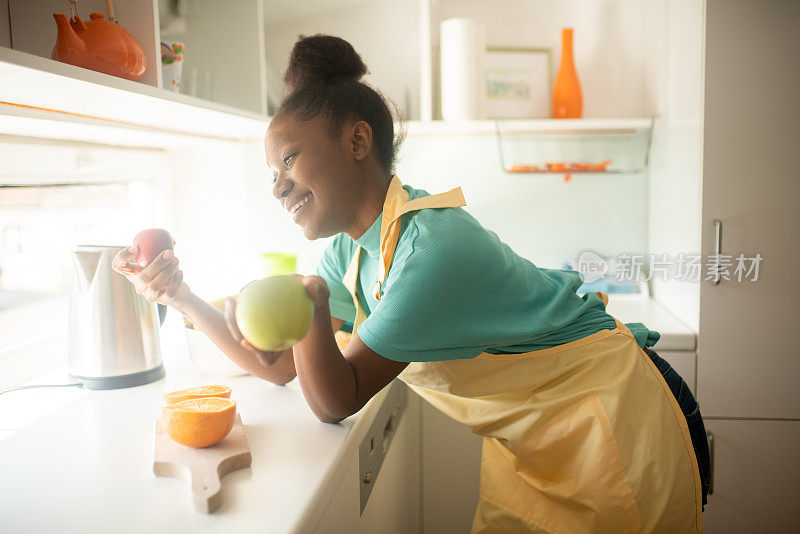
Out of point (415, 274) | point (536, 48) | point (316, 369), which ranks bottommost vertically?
point (316, 369)

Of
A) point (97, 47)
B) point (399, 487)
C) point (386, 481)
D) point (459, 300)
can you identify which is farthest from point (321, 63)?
point (399, 487)

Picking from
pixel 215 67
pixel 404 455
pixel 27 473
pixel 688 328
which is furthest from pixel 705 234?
pixel 27 473

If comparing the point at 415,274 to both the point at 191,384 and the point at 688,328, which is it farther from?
the point at 688,328

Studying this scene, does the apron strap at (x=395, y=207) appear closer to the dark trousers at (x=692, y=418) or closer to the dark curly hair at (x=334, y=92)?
the dark curly hair at (x=334, y=92)

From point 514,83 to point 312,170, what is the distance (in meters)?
1.33

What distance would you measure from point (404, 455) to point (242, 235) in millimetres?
1063

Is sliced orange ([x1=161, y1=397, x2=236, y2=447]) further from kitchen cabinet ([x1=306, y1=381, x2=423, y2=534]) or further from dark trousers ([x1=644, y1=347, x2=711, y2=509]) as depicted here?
dark trousers ([x1=644, y1=347, x2=711, y2=509])

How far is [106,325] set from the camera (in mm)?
1156

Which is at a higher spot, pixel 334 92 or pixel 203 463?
pixel 334 92

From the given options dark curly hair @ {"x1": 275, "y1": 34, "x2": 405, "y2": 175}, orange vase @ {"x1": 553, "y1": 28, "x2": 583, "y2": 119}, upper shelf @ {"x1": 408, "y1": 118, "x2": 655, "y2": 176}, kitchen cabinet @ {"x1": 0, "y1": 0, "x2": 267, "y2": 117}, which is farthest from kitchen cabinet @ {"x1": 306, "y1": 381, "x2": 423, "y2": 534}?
orange vase @ {"x1": 553, "y1": 28, "x2": 583, "y2": 119}

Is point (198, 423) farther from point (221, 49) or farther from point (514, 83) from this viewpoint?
point (514, 83)

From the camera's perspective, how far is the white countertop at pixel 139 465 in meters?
0.73

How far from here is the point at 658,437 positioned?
102 centimetres

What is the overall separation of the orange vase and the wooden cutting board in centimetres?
154
